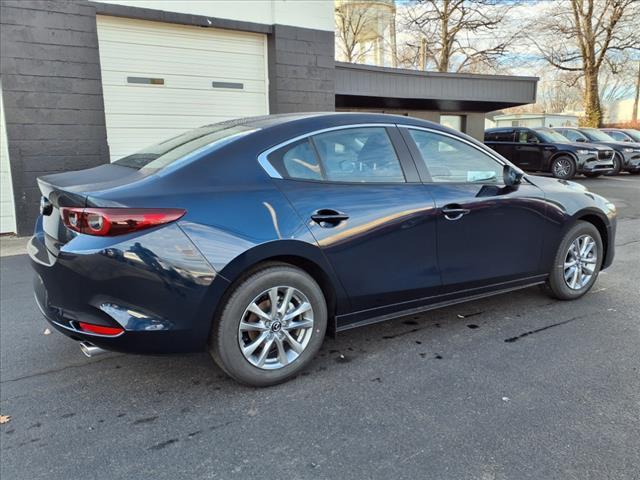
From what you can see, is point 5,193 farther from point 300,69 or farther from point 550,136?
point 550,136

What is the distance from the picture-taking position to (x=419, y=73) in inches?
562

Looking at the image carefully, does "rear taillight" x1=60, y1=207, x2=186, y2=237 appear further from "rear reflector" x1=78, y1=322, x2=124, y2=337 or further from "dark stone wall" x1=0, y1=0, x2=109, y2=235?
"dark stone wall" x1=0, y1=0, x2=109, y2=235

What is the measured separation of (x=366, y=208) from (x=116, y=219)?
151 cm

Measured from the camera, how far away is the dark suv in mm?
15359

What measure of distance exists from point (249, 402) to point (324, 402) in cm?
43

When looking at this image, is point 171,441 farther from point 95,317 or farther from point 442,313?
point 442,313

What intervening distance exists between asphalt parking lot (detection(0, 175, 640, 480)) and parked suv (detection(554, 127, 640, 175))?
14812 millimetres

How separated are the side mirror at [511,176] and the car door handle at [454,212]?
1.78 feet

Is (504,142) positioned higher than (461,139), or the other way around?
(461,139)

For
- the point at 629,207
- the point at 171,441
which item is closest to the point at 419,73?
the point at 629,207

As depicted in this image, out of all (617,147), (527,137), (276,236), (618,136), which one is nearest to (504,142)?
(527,137)

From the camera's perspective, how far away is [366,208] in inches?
128

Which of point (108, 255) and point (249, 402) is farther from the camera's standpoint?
point (249, 402)

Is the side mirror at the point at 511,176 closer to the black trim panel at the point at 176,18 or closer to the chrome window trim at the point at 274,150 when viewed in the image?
the chrome window trim at the point at 274,150
